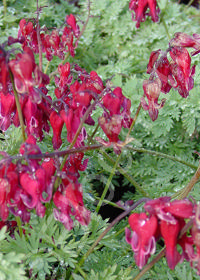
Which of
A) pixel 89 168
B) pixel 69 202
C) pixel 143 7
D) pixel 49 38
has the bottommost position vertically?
pixel 89 168

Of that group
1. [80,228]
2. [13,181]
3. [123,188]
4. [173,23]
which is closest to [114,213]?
[123,188]

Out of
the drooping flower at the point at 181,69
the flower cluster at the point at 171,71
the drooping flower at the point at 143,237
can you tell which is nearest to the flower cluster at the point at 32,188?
the drooping flower at the point at 143,237

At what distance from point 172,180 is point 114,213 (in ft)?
1.68

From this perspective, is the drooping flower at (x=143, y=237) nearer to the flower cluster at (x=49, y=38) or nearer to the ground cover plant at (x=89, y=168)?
the ground cover plant at (x=89, y=168)

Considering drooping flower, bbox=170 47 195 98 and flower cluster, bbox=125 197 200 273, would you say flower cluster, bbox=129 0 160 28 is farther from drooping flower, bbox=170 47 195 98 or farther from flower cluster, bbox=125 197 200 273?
flower cluster, bbox=125 197 200 273

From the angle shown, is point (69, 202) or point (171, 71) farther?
point (171, 71)

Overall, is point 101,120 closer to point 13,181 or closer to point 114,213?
point 13,181

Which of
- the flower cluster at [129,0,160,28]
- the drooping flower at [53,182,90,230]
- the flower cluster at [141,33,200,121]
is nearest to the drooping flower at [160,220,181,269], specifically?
the drooping flower at [53,182,90,230]

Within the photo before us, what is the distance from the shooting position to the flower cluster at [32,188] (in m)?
1.14

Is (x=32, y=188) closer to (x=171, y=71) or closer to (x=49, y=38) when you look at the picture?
(x=171, y=71)

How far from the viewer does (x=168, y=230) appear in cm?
105

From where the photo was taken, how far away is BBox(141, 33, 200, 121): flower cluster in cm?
154

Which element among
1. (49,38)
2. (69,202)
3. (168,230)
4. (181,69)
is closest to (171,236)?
(168,230)

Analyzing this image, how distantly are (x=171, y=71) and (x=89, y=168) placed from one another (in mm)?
898
